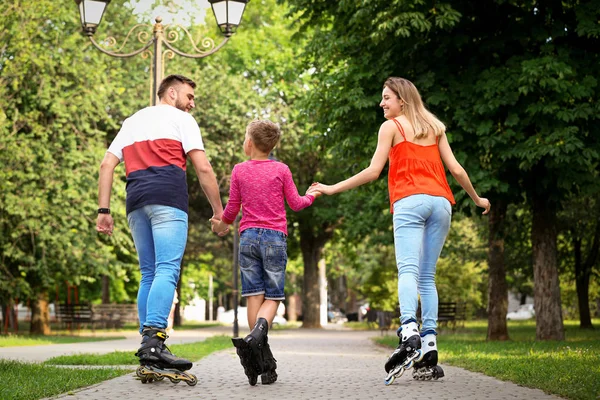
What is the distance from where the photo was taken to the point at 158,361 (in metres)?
6.33

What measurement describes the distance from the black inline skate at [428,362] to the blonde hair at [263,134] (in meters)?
1.94

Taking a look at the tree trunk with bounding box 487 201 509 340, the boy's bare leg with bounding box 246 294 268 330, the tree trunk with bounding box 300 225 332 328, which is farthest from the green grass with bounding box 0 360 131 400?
the tree trunk with bounding box 300 225 332 328

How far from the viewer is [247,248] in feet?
22.7

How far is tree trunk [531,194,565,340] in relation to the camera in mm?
17000

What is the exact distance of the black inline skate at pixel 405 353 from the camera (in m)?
6.48

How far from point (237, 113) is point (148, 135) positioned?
26032 mm

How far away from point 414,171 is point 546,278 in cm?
1090

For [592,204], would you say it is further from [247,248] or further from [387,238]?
[247,248]

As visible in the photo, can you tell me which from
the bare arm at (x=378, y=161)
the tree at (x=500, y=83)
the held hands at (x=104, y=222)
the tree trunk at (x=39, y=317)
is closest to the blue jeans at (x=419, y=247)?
the bare arm at (x=378, y=161)

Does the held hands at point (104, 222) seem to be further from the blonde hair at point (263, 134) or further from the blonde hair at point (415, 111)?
the blonde hair at point (415, 111)

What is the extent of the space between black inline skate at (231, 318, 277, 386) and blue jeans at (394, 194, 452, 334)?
1.05 meters

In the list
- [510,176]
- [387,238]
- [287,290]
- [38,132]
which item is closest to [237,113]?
[387,238]

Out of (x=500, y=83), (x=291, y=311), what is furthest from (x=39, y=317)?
(x=291, y=311)

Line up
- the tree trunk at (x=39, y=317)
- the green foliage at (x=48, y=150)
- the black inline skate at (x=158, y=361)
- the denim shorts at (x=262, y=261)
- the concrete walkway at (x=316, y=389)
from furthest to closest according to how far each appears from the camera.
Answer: the tree trunk at (x=39, y=317)
the green foliage at (x=48, y=150)
the denim shorts at (x=262, y=261)
the black inline skate at (x=158, y=361)
the concrete walkway at (x=316, y=389)
